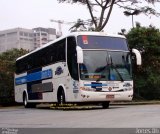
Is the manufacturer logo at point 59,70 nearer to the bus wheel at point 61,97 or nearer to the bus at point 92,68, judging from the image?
the bus at point 92,68

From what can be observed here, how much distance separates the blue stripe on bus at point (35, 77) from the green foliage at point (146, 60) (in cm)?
923

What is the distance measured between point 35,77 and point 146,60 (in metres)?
11.5

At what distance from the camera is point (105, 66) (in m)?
19.8

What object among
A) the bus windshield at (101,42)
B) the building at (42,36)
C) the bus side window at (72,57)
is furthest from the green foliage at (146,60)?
the building at (42,36)

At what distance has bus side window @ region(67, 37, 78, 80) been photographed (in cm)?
1978

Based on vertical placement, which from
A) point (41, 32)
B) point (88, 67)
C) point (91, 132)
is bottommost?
point (91, 132)

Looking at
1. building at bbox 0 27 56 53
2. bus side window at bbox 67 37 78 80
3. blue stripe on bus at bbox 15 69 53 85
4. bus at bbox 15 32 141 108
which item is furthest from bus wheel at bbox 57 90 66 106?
building at bbox 0 27 56 53

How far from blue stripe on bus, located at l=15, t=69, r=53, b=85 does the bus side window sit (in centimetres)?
294

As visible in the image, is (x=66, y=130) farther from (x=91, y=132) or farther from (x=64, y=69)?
(x=64, y=69)

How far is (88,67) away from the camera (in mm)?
19516

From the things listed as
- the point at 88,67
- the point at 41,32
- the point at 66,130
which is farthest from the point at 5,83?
the point at 41,32

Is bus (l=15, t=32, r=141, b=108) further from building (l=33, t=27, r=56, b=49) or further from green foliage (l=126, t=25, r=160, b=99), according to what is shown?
building (l=33, t=27, r=56, b=49)

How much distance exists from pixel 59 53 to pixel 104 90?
3332mm

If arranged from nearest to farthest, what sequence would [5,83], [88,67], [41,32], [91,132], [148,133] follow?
[148,133]
[91,132]
[88,67]
[5,83]
[41,32]
